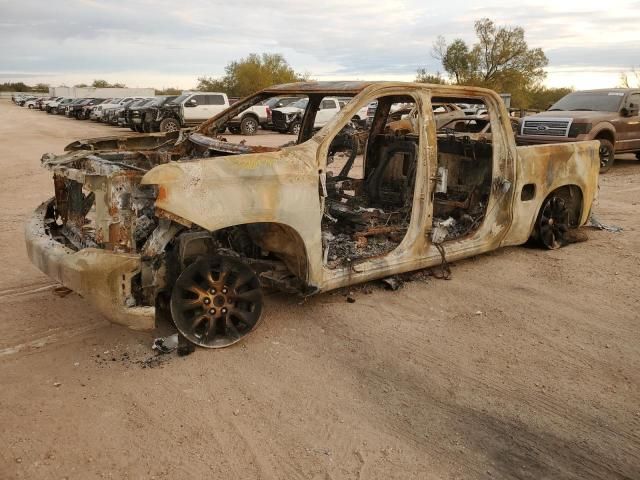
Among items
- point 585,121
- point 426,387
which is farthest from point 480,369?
point 585,121

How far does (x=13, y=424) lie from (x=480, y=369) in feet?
8.90

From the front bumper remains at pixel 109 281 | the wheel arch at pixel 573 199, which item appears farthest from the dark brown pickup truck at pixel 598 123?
the front bumper remains at pixel 109 281

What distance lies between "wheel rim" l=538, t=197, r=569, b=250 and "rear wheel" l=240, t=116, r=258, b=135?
1732 cm

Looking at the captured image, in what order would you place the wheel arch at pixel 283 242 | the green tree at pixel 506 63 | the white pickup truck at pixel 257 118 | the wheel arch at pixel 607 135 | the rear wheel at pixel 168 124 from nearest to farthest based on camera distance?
the wheel arch at pixel 283 242, the wheel arch at pixel 607 135, the white pickup truck at pixel 257 118, the rear wheel at pixel 168 124, the green tree at pixel 506 63

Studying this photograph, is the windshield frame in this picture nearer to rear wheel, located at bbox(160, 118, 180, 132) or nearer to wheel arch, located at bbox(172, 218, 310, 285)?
wheel arch, located at bbox(172, 218, 310, 285)

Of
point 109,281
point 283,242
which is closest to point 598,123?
point 283,242

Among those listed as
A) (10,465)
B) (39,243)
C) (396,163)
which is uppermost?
(396,163)

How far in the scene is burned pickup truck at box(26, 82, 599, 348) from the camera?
3.37 meters

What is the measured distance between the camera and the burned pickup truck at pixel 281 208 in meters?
3.37

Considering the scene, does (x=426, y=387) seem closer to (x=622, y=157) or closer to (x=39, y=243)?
(x=39, y=243)

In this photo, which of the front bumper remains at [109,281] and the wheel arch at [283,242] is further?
the wheel arch at [283,242]

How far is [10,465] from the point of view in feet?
8.53

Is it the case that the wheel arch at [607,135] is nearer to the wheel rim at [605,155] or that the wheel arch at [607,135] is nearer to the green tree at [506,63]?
the wheel rim at [605,155]

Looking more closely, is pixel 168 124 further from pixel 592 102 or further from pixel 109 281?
pixel 109 281
